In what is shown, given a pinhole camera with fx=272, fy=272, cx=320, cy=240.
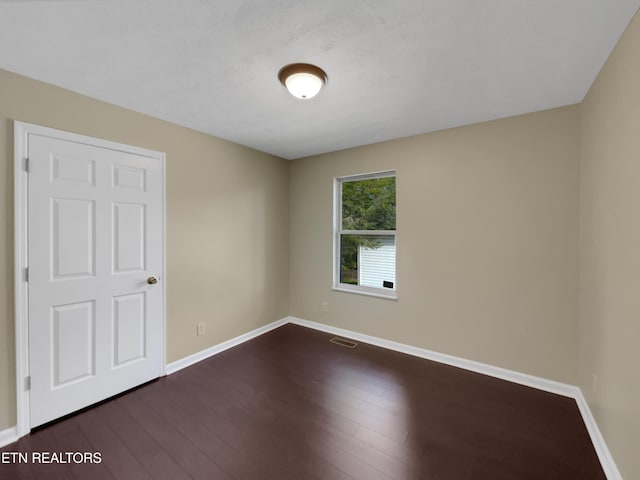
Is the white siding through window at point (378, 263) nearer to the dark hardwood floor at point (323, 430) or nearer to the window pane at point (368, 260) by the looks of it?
the window pane at point (368, 260)

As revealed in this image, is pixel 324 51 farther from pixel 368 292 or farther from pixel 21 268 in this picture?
pixel 368 292

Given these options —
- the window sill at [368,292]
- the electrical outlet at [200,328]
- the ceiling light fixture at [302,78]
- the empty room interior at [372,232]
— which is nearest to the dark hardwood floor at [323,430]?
the empty room interior at [372,232]

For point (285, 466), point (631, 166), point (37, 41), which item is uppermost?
point (37, 41)

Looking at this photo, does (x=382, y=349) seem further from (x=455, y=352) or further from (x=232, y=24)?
(x=232, y=24)

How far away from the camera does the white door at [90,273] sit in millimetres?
1886

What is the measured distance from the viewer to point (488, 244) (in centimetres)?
259

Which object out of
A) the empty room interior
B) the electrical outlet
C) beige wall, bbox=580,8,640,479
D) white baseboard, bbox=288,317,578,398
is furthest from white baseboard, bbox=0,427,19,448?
beige wall, bbox=580,8,640,479

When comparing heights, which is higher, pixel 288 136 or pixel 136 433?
pixel 288 136

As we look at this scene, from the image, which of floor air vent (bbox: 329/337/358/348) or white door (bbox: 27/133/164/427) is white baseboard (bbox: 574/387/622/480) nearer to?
floor air vent (bbox: 329/337/358/348)

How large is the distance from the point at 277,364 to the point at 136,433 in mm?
1254

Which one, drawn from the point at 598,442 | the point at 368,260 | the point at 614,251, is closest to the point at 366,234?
the point at 368,260

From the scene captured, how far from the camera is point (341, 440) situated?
1789 millimetres

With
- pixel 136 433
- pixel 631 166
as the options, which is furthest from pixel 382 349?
pixel 631 166

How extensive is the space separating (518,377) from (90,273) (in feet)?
12.2
